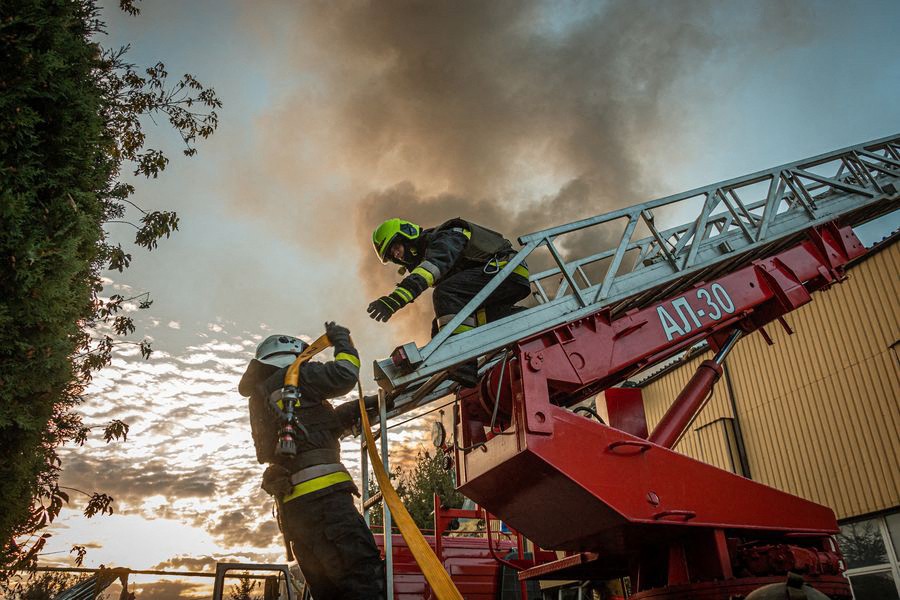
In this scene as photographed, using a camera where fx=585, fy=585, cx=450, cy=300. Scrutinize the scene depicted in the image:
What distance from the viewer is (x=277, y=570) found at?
4.98 m

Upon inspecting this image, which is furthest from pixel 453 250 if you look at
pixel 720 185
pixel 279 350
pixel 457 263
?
pixel 720 185

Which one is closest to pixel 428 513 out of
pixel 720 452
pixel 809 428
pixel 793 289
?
pixel 720 452

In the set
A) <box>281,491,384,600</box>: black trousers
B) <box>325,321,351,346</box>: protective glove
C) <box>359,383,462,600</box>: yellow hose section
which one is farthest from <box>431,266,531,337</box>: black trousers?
<box>281,491,384,600</box>: black trousers

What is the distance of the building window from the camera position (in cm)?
958

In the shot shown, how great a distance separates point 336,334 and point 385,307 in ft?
2.28

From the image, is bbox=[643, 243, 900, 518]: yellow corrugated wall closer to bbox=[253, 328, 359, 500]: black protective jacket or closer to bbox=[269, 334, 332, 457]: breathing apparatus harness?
bbox=[253, 328, 359, 500]: black protective jacket

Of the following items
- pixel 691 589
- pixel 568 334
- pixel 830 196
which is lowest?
pixel 691 589

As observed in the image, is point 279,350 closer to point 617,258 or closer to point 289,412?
point 289,412

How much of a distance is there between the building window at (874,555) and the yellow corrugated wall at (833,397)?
29 cm

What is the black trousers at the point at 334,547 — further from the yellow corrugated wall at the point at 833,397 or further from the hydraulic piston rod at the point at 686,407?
the yellow corrugated wall at the point at 833,397

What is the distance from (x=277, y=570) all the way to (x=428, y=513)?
20.3 m

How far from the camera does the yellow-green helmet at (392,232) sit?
213 inches

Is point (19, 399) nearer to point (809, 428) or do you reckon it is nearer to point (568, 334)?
point (568, 334)

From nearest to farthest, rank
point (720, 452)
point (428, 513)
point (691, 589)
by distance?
point (691, 589), point (720, 452), point (428, 513)
